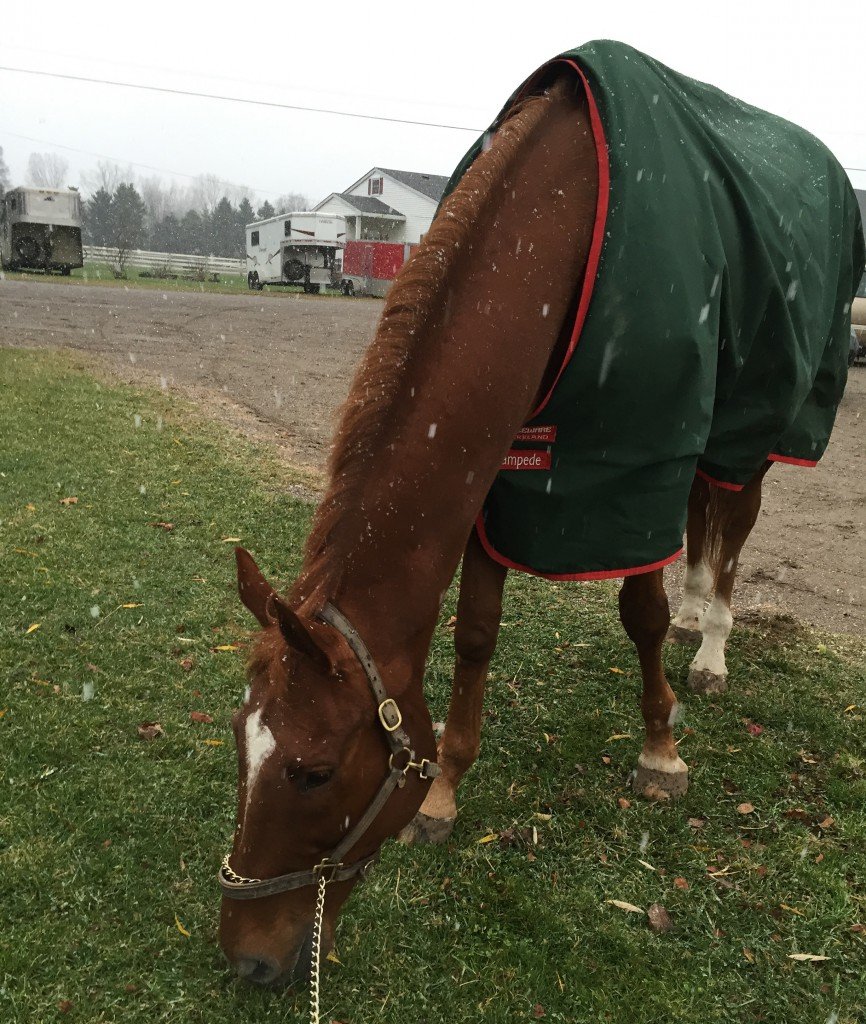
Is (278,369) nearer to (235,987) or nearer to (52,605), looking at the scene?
(52,605)

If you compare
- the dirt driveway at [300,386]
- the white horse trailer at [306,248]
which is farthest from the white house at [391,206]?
the dirt driveway at [300,386]

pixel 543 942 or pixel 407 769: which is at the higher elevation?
pixel 407 769

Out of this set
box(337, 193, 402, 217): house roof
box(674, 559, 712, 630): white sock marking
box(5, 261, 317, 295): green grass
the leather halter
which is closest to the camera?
the leather halter

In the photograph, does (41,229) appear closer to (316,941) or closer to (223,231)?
(316,941)

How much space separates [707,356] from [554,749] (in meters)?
1.75

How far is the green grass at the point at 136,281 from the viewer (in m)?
25.8

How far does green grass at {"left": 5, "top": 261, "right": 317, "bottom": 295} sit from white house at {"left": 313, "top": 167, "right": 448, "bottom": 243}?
7205 mm

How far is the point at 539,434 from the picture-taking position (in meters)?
2.41

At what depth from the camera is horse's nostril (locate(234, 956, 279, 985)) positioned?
1.77 meters

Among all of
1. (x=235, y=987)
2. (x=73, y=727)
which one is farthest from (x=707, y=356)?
(x=73, y=727)

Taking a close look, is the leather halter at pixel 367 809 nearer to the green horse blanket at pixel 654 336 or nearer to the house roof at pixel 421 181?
the green horse blanket at pixel 654 336

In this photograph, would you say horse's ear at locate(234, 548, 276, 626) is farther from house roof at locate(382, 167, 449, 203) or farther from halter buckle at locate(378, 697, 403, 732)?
house roof at locate(382, 167, 449, 203)

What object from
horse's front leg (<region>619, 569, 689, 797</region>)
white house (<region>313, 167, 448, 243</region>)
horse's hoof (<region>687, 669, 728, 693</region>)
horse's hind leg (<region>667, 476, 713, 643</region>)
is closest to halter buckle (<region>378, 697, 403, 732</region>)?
horse's front leg (<region>619, 569, 689, 797</region>)

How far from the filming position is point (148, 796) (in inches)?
110
